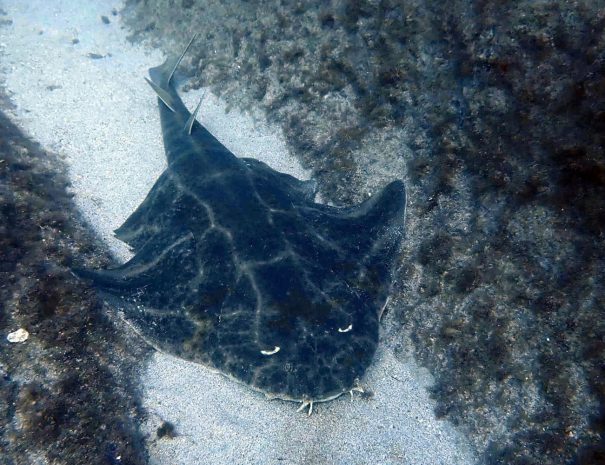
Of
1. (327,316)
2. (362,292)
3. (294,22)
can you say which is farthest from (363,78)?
(327,316)

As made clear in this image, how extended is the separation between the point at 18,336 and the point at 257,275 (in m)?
2.46

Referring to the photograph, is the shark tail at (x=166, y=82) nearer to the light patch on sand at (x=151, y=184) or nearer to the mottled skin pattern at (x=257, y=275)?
the light patch on sand at (x=151, y=184)

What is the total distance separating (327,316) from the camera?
3949 millimetres

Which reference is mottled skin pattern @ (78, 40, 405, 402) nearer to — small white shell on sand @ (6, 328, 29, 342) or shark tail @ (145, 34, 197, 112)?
small white shell on sand @ (6, 328, 29, 342)

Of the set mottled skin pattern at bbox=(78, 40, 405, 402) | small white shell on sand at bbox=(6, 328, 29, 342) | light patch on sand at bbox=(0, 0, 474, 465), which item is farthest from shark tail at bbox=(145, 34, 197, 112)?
small white shell on sand at bbox=(6, 328, 29, 342)

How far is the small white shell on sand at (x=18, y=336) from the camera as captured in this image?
3.67 m

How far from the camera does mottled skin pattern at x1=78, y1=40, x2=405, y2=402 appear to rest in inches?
148

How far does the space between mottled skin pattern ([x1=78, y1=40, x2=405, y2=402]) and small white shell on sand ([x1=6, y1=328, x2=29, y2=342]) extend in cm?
86

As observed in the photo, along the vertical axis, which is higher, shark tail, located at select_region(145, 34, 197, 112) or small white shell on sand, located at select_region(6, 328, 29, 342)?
shark tail, located at select_region(145, 34, 197, 112)

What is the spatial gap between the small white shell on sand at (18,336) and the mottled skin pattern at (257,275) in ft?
2.81

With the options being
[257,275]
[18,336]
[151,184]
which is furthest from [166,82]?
[18,336]

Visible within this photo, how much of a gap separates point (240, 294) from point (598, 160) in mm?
3691

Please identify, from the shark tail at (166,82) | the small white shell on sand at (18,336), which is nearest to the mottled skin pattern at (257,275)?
the small white shell on sand at (18,336)

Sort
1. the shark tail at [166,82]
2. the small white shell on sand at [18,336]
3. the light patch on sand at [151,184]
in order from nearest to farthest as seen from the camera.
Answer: the small white shell on sand at [18,336], the light patch on sand at [151,184], the shark tail at [166,82]
